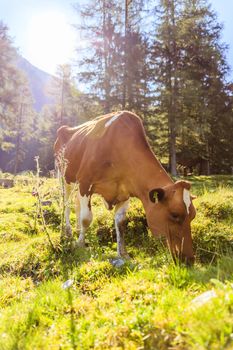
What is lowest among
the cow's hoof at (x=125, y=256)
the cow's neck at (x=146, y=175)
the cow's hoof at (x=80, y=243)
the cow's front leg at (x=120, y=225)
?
the cow's hoof at (x=125, y=256)

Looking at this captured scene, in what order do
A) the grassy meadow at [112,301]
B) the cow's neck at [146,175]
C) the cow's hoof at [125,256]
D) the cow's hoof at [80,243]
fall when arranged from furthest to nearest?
the cow's hoof at [80,243]
the cow's hoof at [125,256]
the cow's neck at [146,175]
the grassy meadow at [112,301]

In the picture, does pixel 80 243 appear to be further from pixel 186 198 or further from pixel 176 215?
pixel 186 198

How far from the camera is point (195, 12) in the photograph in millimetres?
22734

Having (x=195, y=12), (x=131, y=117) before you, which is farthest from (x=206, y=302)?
(x=195, y=12)

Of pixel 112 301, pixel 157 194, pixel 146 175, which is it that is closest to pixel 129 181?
pixel 146 175

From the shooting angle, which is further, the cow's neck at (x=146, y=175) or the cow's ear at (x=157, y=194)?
the cow's neck at (x=146, y=175)

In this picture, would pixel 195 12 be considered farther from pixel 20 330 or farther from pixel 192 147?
pixel 20 330

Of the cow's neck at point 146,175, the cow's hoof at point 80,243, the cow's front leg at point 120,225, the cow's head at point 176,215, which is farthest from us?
the cow's hoof at point 80,243

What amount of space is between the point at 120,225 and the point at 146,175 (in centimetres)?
120

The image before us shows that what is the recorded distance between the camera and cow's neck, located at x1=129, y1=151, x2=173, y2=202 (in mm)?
4707

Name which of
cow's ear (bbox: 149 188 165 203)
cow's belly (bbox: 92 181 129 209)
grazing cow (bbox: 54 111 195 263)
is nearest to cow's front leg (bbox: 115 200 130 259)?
grazing cow (bbox: 54 111 195 263)

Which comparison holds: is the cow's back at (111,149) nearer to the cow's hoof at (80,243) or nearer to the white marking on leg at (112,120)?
the white marking on leg at (112,120)

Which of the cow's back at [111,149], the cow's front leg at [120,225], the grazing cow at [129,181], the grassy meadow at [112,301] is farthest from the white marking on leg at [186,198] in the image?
the cow's front leg at [120,225]

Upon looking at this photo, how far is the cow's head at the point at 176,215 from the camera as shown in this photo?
4.11 metres
